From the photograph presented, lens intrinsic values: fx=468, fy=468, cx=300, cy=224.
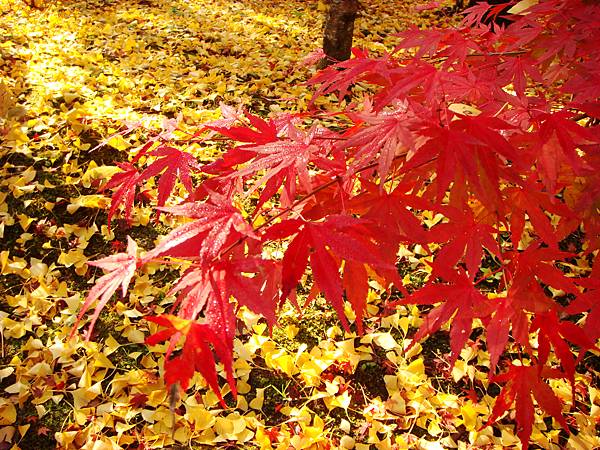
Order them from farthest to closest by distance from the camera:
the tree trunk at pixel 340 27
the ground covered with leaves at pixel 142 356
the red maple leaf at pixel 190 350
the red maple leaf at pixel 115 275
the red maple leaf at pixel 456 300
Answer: the tree trunk at pixel 340 27 < the ground covered with leaves at pixel 142 356 < the red maple leaf at pixel 456 300 < the red maple leaf at pixel 115 275 < the red maple leaf at pixel 190 350

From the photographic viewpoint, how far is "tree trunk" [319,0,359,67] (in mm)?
3588

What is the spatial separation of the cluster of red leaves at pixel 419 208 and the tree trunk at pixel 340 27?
94.0 inches

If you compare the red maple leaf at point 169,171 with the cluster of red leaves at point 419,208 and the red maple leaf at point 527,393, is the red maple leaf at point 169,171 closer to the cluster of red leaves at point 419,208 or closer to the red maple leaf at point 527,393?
the cluster of red leaves at point 419,208

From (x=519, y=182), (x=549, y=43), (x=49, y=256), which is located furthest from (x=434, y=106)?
(x=49, y=256)

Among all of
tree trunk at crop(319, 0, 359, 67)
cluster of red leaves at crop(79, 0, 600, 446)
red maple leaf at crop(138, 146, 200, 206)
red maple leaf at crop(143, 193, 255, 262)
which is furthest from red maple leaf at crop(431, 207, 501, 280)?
tree trunk at crop(319, 0, 359, 67)

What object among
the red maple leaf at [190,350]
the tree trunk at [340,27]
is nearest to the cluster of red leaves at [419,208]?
the red maple leaf at [190,350]

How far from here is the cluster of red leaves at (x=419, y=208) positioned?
2.59ft

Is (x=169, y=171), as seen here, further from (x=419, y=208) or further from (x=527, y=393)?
(x=527, y=393)

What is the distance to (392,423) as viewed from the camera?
1.78 m

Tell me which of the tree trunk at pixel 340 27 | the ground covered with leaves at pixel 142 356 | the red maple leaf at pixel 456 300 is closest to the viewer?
the red maple leaf at pixel 456 300

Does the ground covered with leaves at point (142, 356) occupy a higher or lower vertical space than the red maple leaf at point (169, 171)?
lower

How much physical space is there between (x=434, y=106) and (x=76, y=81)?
3.35 metres

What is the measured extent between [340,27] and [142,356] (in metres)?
2.86

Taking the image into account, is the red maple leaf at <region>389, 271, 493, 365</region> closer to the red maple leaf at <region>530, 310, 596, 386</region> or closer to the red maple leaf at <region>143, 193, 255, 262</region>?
the red maple leaf at <region>530, 310, 596, 386</region>
